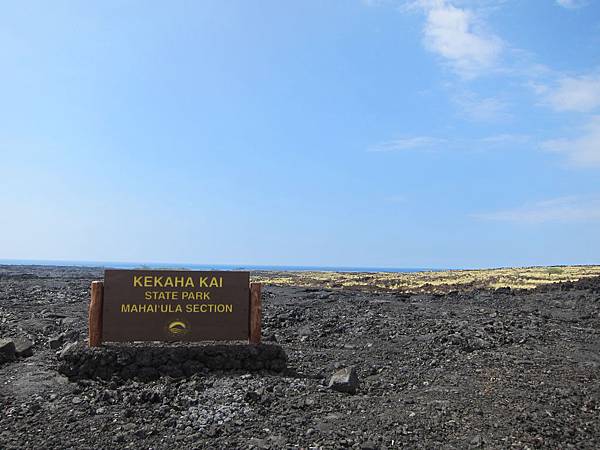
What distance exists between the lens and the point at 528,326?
1661 centimetres

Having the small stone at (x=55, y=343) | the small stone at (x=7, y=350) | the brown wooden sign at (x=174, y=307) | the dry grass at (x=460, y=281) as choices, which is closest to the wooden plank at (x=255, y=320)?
the brown wooden sign at (x=174, y=307)

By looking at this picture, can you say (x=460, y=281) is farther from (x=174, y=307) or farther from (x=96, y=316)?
(x=96, y=316)

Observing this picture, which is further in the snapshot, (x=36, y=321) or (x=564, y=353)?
(x=36, y=321)

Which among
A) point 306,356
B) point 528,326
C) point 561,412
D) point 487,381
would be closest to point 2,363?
point 306,356

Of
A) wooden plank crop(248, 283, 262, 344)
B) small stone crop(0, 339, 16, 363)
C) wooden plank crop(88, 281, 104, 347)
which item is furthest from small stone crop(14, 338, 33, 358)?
wooden plank crop(248, 283, 262, 344)

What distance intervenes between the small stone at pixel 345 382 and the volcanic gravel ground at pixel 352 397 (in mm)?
149

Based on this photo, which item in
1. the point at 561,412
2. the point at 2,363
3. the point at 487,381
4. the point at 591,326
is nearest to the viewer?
the point at 561,412

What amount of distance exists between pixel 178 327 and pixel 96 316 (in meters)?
1.81

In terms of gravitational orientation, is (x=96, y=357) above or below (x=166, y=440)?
above

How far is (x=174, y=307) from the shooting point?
40.7 feet

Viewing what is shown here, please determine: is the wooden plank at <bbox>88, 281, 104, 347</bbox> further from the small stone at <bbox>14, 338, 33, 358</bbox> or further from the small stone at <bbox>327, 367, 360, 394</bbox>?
the small stone at <bbox>327, 367, 360, 394</bbox>

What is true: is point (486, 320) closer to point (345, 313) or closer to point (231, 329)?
point (345, 313)

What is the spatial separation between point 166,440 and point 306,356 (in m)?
5.77

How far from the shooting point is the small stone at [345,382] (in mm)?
10742
